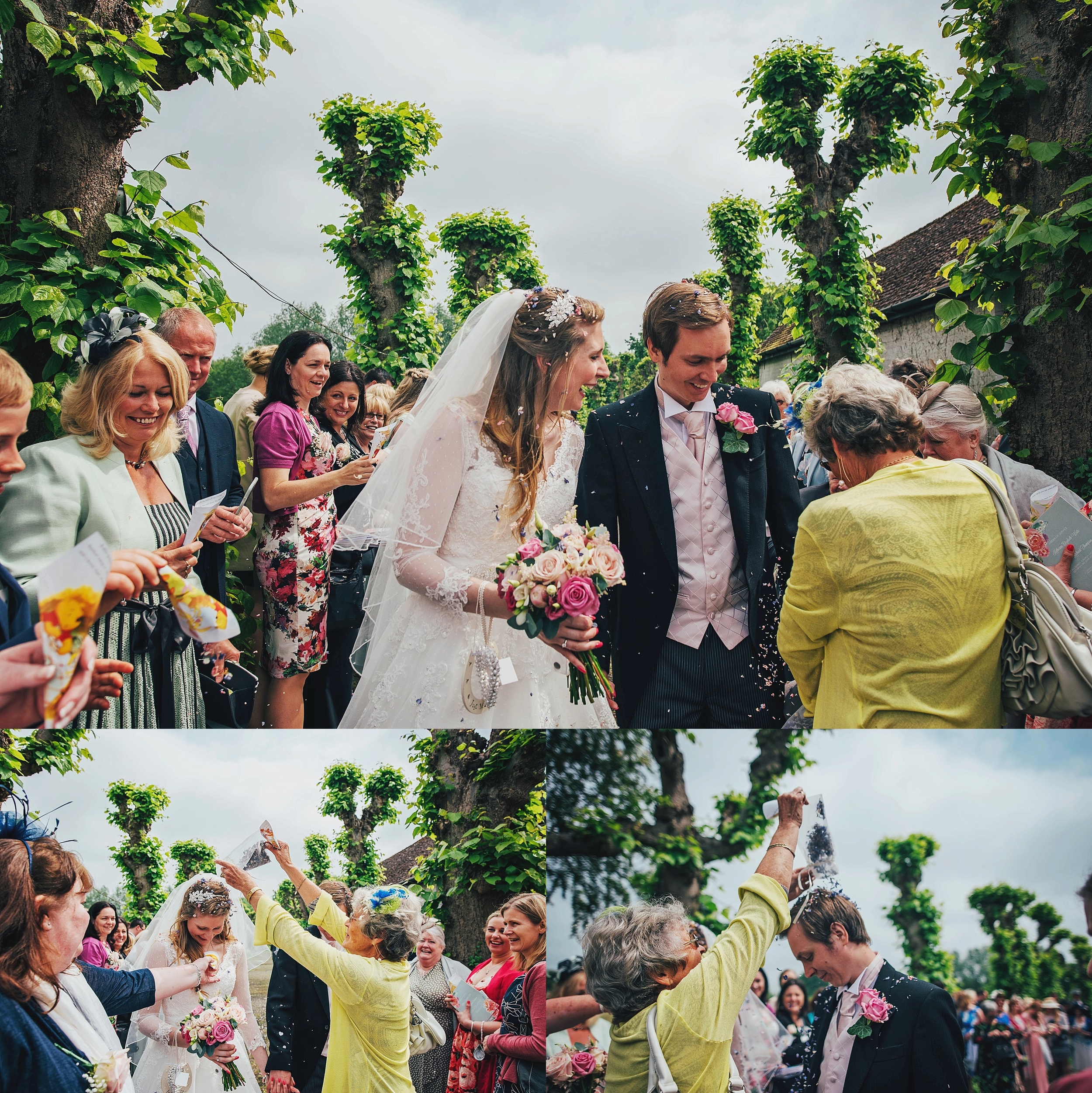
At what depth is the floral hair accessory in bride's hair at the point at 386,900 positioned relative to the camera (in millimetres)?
2459

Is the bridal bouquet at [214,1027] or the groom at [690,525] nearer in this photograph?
the bridal bouquet at [214,1027]

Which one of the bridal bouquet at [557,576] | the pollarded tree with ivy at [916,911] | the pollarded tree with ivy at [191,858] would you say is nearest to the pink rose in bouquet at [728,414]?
the bridal bouquet at [557,576]

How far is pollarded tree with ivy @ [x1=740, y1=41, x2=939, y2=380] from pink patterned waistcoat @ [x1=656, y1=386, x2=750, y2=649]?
25.0 feet

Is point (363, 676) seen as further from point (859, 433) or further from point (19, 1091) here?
point (859, 433)

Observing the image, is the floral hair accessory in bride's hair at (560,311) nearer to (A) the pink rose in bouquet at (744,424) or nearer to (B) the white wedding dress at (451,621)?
(B) the white wedding dress at (451,621)

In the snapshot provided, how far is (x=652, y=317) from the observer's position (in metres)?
3.22

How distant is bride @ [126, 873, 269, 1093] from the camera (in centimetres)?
236

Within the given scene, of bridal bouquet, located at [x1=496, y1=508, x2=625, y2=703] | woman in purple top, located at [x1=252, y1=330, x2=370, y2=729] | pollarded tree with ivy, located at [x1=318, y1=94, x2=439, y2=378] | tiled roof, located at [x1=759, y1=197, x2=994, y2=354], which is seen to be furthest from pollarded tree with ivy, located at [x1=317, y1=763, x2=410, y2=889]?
tiled roof, located at [x1=759, y1=197, x2=994, y2=354]

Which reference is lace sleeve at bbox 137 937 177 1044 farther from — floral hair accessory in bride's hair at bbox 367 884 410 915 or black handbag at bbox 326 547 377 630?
black handbag at bbox 326 547 377 630

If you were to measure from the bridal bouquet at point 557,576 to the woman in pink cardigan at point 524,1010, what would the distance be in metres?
0.77

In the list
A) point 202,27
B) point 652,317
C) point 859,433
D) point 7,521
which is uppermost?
point 202,27

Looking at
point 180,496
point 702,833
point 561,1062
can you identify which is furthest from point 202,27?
point 561,1062

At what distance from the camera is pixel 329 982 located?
95.7 inches

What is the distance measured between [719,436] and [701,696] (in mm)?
935
